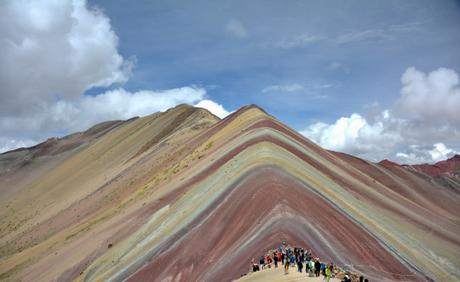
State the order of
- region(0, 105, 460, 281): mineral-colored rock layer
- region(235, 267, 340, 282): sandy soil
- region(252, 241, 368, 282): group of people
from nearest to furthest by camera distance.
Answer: region(235, 267, 340, 282): sandy soil, region(252, 241, 368, 282): group of people, region(0, 105, 460, 281): mineral-colored rock layer

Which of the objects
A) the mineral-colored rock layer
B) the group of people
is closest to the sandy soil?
the group of people

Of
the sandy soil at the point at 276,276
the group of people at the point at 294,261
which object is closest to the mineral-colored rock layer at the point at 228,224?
the group of people at the point at 294,261

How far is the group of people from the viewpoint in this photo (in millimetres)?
20078

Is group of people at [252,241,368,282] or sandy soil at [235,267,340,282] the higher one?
group of people at [252,241,368,282]

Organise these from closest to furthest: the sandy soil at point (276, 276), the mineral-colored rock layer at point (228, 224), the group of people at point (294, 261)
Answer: the sandy soil at point (276, 276)
the group of people at point (294, 261)
the mineral-colored rock layer at point (228, 224)

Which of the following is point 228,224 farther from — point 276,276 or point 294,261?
point 276,276

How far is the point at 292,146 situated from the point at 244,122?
1480 cm

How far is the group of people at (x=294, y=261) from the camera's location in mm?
20078

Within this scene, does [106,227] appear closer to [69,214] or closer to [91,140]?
[69,214]

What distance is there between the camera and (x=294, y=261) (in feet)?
76.2

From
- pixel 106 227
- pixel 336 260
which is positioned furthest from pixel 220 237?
pixel 106 227

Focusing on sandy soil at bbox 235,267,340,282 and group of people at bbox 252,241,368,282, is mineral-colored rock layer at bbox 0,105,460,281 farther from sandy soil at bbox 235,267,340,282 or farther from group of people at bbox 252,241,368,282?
sandy soil at bbox 235,267,340,282

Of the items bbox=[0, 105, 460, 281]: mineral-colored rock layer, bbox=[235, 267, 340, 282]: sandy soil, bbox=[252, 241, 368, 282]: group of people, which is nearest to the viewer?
bbox=[235, 267, 340, 282]: sandy soil

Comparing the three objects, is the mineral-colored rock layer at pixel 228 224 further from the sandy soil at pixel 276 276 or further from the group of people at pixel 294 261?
the sandy soil at pixel 276 276
